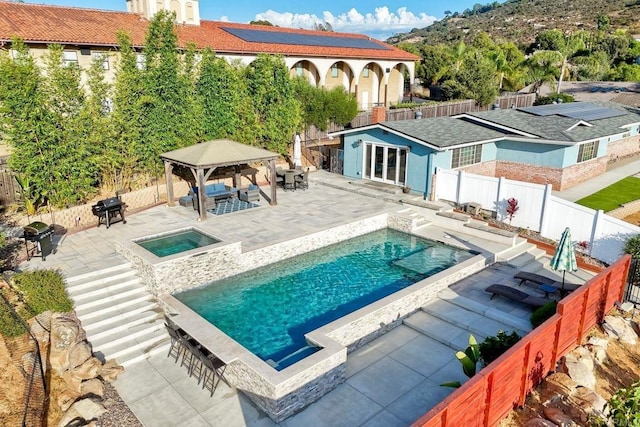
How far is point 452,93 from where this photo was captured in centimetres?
4688

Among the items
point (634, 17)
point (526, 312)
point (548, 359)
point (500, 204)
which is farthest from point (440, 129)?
point (634, 17)

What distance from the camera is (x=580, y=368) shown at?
8.84 meters

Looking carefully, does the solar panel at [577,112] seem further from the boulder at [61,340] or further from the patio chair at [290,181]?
the boulder at [61,340]

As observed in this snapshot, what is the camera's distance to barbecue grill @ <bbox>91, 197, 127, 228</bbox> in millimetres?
16391

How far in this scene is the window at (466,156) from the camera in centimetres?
2186

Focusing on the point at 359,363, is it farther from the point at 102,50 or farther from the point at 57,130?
the point at 102,50

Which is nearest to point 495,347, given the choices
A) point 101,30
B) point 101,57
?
point 101,57

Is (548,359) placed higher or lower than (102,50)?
lower

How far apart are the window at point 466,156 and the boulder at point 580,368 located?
13.6 meters

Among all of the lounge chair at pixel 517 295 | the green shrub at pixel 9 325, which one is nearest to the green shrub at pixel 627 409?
the lounge chair at pixel 517 295

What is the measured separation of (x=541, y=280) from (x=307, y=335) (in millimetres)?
7323

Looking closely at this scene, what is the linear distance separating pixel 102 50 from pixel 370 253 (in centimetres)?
2197

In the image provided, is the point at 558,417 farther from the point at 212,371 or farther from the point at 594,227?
the point at 594,227

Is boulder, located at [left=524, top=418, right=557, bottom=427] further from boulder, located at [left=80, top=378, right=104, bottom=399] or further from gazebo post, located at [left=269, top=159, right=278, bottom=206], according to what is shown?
gazebo post, located at [left=269, top=159, right=278, bottom=206]
